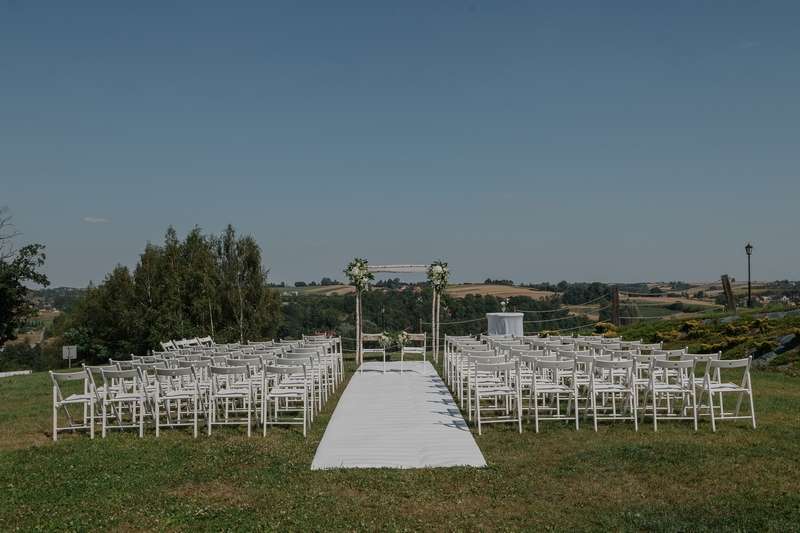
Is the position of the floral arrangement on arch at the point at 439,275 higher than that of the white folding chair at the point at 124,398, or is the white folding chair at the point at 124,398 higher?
the floral arrangement on arch at the point at 439,275

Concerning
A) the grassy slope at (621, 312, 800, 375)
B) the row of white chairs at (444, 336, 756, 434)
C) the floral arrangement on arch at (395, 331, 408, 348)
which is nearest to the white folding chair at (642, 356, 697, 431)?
the row of white chairs at (444, 336, 756, 434)

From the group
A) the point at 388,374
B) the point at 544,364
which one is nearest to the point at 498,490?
the point at 544,364

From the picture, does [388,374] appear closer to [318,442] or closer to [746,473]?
[318,442]

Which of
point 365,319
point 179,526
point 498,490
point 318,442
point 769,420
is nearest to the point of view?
point 179,526

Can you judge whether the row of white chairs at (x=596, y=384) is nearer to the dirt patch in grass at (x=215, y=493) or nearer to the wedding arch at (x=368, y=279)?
the dirt patch in grass at (x=215, y=493)

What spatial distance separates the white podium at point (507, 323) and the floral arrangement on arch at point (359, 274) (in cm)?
475

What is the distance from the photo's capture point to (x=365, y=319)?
22.9 m

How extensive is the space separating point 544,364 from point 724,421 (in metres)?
2.87

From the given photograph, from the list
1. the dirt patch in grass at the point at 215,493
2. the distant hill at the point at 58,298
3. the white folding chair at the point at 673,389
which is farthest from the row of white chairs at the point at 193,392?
the distant hill at the point at 58,298

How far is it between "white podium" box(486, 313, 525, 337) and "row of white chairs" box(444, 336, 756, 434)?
786 centimetres

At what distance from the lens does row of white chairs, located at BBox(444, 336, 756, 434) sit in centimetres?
948

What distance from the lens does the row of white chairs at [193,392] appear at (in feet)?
31.3

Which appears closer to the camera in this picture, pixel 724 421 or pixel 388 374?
pixel 724 421

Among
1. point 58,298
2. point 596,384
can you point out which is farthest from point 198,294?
point 58,298
